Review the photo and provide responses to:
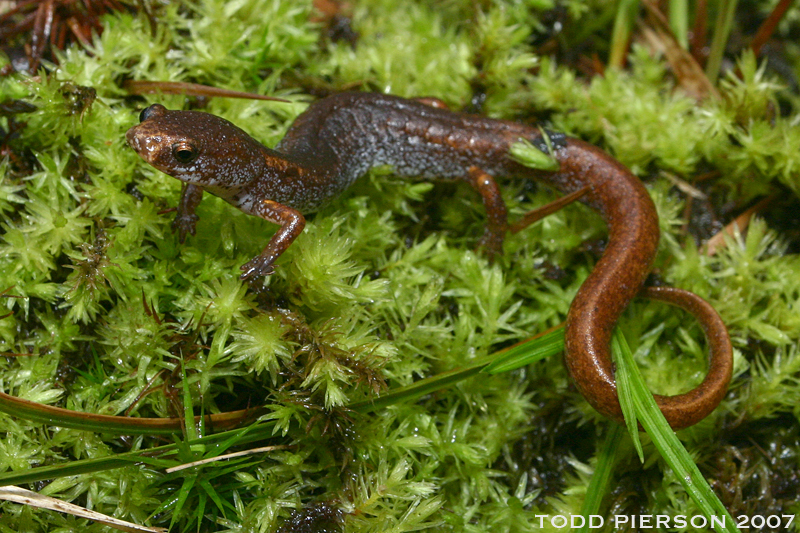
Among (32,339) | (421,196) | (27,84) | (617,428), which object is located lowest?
(617,428)

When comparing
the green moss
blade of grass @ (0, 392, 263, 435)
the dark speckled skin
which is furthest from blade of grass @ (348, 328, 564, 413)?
blade of grass @ (0, 392, 263, 435)

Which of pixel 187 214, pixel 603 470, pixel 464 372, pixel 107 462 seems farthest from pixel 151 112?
pixel 603 470

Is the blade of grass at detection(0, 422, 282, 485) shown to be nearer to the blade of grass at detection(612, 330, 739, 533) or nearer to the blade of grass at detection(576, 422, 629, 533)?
the blade of grass at detection(576, 422, 629, 533)

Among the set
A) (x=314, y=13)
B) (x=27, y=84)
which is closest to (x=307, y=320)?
(x=27, y=84)

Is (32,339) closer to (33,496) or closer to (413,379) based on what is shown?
(33,496)

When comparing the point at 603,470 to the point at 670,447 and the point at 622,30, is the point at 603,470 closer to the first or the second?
the point at 670,447

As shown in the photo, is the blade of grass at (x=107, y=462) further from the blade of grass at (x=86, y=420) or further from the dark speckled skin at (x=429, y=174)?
the dark speckled skin at (x=429, y=174)

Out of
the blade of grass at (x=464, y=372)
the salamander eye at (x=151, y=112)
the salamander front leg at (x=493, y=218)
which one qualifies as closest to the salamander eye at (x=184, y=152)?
the salamander eye at (x=151, y=112)

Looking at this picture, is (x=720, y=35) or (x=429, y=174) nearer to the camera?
(x=429, y=174)
